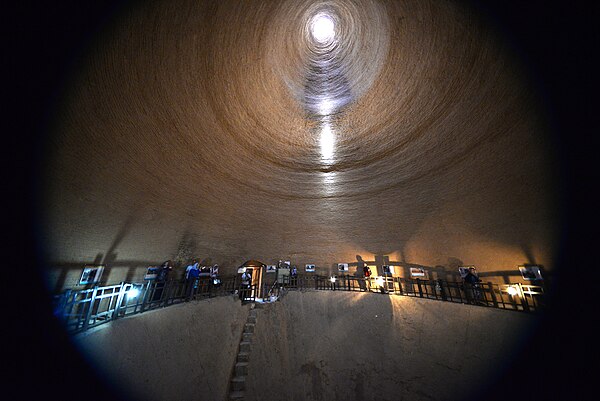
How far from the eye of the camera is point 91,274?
6375 millimetres

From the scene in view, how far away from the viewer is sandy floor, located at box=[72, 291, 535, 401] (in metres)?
4.38

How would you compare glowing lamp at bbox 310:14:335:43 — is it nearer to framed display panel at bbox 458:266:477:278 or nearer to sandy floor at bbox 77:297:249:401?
sandy floor at bbox 77:297:249:401

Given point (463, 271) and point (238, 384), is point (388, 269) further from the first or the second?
point (238, 384)

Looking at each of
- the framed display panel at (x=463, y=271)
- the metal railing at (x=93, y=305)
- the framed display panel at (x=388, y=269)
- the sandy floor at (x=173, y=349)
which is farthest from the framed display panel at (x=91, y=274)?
the framed display panel at (x=463, y=271)

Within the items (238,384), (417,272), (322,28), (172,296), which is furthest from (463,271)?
(172,296)

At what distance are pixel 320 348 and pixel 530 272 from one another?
731 centimetres

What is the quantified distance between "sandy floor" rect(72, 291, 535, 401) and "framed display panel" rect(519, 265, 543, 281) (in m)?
2.95

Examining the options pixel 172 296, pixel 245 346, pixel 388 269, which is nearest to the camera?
pixel 245 346

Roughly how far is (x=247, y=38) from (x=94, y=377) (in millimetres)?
7759

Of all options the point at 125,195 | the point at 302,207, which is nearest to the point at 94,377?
the point at 125,195

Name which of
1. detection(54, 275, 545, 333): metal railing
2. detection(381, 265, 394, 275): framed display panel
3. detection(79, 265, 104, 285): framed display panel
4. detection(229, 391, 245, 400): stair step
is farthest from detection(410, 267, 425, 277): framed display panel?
detection(79, 265, 104, 285): framed display panel

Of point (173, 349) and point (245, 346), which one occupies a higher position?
point (173, 349)

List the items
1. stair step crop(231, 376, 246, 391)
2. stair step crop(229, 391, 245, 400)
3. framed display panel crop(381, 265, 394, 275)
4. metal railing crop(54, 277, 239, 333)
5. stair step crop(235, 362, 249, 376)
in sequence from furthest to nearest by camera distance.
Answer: framed display panel crop(381, 265, 394, 275)
stair step crop(235, 362, 249, 376)
stair step crop(231, 376, 246, 391)
stair step crop(229, 391, 245, 400)
metal railing crop(54, 277, 239, 333)

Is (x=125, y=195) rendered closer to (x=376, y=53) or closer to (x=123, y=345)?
(x=123, y=345)
